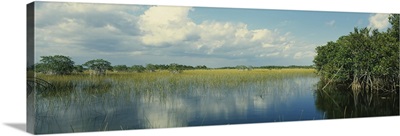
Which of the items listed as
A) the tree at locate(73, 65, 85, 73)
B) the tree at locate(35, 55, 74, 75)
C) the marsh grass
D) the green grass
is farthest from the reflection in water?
the tree at locate(35, 55, 74, 75)

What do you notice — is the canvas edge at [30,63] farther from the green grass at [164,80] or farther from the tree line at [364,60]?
the tree line at [364,60]

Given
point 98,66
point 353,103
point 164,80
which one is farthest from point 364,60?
point 98,66

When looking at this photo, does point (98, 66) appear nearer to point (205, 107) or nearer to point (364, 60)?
point (205, 107)

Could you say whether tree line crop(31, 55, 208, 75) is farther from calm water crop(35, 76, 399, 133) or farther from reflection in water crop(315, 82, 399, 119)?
reflection in water crop(315, 82, 399, 119)

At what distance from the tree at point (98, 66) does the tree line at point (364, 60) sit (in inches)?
162

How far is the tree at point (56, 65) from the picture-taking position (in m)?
7.96

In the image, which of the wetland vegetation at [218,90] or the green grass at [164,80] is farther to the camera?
the green grass at [164,80]

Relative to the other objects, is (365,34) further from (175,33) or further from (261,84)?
(175,33)

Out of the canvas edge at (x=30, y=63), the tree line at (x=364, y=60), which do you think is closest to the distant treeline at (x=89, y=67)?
the canvas edge at (x=30, y=63)

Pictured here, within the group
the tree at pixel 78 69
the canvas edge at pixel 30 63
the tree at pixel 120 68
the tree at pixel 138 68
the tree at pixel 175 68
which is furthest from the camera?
the tree at pixel 175 68

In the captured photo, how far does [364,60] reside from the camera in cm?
1082

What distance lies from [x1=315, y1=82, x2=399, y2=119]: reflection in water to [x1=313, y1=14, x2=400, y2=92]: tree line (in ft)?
0.57

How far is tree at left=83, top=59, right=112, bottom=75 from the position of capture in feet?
27.3

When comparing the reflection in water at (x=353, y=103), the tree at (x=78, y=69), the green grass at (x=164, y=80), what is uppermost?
the tree at (x=78, y=69)
